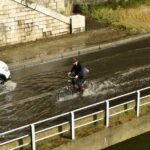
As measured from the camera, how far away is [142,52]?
83.4ft

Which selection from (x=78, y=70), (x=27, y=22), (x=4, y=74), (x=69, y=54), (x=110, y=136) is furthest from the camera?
(x=27, y=22)

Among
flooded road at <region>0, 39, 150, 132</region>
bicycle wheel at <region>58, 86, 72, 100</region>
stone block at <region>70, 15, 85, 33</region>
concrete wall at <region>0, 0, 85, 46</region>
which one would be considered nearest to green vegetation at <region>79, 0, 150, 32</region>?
stone block at <region>70, 15, 85, 33</region>

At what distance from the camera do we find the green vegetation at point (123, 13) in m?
28.9

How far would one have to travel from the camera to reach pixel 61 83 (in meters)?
21.0

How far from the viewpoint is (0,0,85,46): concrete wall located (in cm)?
2577

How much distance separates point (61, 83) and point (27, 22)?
Result: 6.63 meters

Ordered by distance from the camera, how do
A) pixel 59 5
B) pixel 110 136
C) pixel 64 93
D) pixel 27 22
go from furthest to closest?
pixel 59 5, pixel 27 22, pixel 64 93, pixel 110 136

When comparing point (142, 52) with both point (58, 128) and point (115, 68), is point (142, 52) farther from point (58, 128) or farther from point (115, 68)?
point (58, 128)

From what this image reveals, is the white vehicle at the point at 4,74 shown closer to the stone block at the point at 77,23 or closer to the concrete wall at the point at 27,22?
the concrete wall at the point at 27,22

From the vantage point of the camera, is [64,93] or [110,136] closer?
[110,136]

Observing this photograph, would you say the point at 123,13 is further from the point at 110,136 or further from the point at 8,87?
the point at 110,136

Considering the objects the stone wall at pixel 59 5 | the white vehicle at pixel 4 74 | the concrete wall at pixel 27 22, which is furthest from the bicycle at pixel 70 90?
the stone wall at pixel 59 5

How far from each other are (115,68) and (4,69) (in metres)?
5.28

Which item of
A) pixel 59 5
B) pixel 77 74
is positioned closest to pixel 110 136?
pixel 77 74
